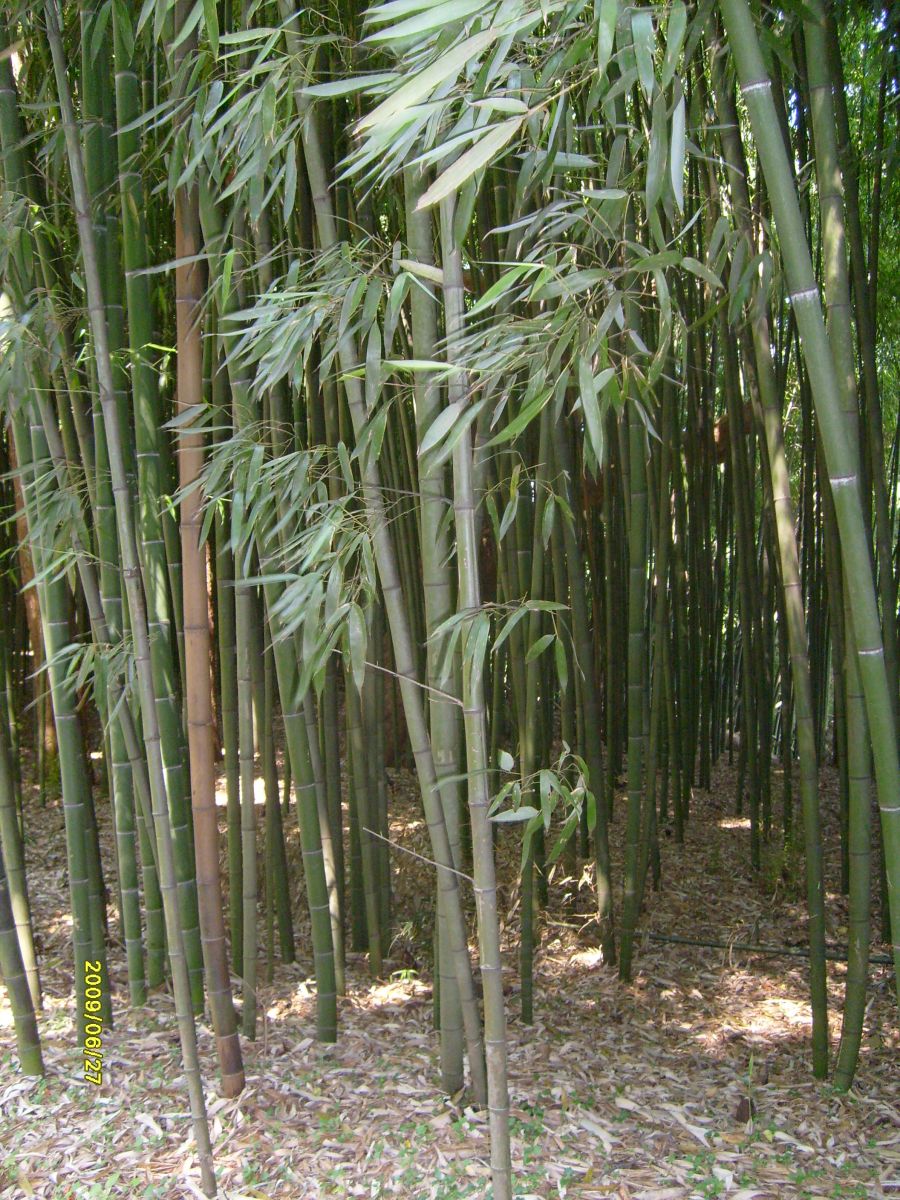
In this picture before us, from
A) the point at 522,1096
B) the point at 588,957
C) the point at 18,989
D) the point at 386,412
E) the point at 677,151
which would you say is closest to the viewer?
the point at 677,151

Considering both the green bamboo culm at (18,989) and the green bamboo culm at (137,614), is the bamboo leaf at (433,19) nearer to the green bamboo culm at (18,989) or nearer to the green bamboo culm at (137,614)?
the green bamboo culm at (137,614)

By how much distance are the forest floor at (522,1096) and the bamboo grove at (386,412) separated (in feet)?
0.32

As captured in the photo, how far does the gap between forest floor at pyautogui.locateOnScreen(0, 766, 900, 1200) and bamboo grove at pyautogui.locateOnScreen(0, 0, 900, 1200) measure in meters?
0.10

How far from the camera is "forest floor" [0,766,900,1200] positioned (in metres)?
1.74

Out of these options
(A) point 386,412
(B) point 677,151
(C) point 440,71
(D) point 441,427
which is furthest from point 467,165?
(A) point 386,412

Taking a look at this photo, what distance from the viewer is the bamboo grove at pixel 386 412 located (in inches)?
45.4

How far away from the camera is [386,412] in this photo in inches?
56.7

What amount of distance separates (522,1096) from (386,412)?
1376 mm

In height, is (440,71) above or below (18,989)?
above

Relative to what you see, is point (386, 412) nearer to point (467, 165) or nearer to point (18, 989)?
point (467, 165)

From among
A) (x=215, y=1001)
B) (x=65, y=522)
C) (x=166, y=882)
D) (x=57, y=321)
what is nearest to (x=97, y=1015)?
(x=215, y=1001)

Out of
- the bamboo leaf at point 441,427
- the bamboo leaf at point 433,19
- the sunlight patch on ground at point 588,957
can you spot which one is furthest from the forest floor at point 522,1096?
the bamboo leaf at point 433,19
